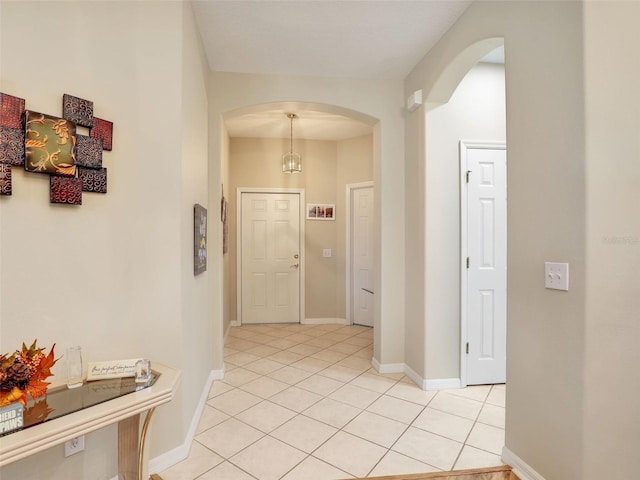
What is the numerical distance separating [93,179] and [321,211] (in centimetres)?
366

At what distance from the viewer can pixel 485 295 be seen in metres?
2.81

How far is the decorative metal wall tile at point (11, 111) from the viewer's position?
1.29 metres

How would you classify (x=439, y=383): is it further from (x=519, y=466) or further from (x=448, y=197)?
(x=448, y=197)

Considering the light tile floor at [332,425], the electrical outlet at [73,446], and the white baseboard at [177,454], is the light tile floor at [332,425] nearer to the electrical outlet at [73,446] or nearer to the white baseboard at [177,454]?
the white baseboard at [177,454]

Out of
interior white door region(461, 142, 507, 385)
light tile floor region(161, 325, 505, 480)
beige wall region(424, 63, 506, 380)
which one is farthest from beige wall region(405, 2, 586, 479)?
interior white door region(461, 142, 507, 385)

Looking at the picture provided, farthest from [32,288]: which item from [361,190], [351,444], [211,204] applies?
[361,190]

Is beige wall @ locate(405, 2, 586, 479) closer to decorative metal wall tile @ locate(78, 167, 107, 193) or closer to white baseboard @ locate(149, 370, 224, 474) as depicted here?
white baseboard @ locate(149, 370, 224, 474)

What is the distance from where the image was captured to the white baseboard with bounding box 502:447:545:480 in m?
1.64

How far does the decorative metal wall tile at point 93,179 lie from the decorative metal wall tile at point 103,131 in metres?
0.13

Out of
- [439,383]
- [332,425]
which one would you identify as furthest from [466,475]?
[439,383]

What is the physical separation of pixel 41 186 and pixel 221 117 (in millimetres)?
1850

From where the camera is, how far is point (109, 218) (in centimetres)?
162

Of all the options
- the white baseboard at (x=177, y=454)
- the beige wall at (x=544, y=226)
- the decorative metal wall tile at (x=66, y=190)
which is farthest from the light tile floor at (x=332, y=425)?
the decorative metal wall tile at (x=66, y=190)

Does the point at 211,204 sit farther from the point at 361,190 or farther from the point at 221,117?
the point at 361,190
